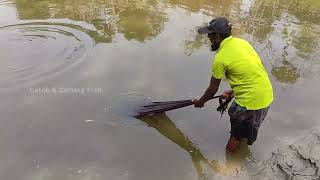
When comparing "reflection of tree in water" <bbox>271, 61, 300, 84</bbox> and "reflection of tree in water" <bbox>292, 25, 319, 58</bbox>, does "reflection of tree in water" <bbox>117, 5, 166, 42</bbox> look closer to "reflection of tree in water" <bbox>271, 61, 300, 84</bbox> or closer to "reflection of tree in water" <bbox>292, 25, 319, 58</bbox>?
"reflection of tree in water" <bbox>271, 61, 300, 84</bbox>

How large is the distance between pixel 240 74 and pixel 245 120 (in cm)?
62

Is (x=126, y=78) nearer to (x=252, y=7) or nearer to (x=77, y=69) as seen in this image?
(x=77, y=69)

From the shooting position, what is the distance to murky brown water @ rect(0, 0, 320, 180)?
4.96 metres

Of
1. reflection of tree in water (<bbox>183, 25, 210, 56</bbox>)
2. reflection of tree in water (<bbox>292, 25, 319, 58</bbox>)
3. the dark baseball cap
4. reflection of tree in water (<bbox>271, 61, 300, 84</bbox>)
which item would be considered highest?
the dark baseball cap

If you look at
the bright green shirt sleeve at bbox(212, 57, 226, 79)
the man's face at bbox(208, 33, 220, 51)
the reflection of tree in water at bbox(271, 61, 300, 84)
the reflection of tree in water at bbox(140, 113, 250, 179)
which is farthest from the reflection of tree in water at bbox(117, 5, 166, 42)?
the bright green shirt sleeve at bbox(212, 57, 226, 79)

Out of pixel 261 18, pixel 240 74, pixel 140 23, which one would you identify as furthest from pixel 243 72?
pixel 261 18

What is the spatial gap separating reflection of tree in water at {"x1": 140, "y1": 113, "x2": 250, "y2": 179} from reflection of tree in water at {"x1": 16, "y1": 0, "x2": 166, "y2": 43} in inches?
114

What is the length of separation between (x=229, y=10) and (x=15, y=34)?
545 centimetres

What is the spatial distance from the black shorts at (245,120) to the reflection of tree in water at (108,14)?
3.99 metres

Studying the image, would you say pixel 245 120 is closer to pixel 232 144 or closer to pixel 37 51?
pixel 232 144

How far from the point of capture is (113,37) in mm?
8227

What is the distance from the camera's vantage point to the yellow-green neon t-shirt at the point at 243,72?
166 inches

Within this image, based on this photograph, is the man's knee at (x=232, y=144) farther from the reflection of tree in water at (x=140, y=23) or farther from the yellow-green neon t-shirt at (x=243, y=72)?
the reflection of tree in water at (x=140, y=23)

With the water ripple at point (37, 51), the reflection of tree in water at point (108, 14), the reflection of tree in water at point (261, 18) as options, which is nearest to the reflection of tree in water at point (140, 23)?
the reflection of tree in water at point (108, 14)
